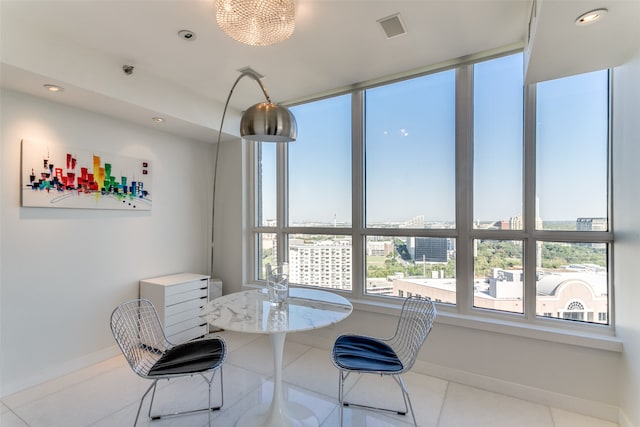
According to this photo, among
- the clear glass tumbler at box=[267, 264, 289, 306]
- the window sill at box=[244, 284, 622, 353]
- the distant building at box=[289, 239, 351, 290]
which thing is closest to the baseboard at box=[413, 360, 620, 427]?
the window sill at box=[244, 284, 622, 353]

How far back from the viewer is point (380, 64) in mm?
2777

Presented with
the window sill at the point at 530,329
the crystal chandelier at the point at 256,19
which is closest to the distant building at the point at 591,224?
the window sill at the point at 530,329

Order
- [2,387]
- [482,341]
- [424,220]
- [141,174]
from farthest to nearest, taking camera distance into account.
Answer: [141,174]
[424,220]
[482,341]
[2,387]

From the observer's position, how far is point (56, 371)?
8.82 ft

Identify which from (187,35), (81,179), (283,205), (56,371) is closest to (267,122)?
(187,35)

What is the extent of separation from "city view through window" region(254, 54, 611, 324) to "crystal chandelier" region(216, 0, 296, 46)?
1.55 meters

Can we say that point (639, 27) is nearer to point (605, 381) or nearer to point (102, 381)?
point (605, 381)

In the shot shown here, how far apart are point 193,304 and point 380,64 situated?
3.08m

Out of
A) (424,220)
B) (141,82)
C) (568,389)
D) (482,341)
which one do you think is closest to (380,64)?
(424,220)

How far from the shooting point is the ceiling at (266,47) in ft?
6.06

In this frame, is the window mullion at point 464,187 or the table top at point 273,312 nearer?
the table top at point 273,312

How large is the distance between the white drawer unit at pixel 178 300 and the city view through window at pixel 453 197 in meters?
1.00

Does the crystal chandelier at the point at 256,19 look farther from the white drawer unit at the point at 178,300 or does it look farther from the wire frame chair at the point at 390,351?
the white drawer unit at the point at 178,300

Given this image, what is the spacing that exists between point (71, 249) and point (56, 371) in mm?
1048
